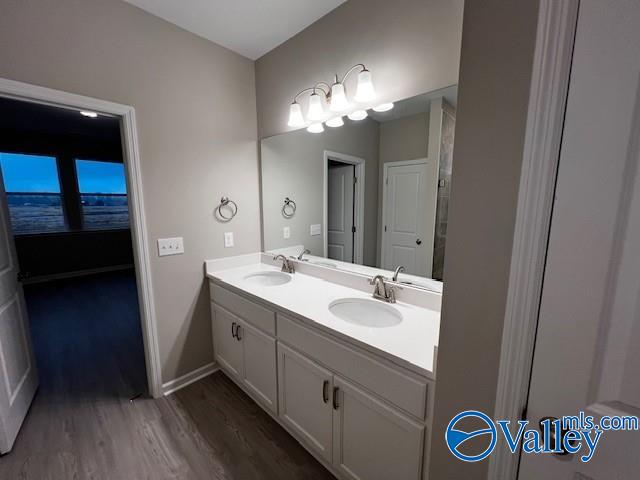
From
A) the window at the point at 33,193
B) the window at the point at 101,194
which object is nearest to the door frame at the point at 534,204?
the window at the point at 101,194

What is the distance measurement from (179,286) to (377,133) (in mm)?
1749

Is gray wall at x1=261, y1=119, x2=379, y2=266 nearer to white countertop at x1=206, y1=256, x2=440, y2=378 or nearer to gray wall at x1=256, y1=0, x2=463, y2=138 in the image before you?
gray wall at x1=256, y1=0, x2=463, y2=138

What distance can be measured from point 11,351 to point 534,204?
266 cm

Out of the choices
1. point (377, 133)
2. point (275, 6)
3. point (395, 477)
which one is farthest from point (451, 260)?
point (275, 6)

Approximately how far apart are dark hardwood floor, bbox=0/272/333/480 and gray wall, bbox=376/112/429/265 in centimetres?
151

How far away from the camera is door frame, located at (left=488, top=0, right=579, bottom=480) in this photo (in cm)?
53

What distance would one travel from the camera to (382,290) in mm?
1505

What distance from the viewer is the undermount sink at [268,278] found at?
2.06 metres

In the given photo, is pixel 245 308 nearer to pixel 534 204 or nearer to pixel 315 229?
pixel 315 229

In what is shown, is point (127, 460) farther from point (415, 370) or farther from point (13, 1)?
point (13, 1)

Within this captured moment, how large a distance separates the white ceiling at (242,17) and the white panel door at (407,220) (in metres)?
1.09

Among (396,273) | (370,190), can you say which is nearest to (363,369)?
(396,273)

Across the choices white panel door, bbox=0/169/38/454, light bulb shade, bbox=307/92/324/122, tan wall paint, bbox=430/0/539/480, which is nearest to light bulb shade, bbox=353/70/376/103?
light bulb shade, bbox=307/92/324/122

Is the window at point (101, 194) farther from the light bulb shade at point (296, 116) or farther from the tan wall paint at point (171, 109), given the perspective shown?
the light bulb shade at point (296, 116)
